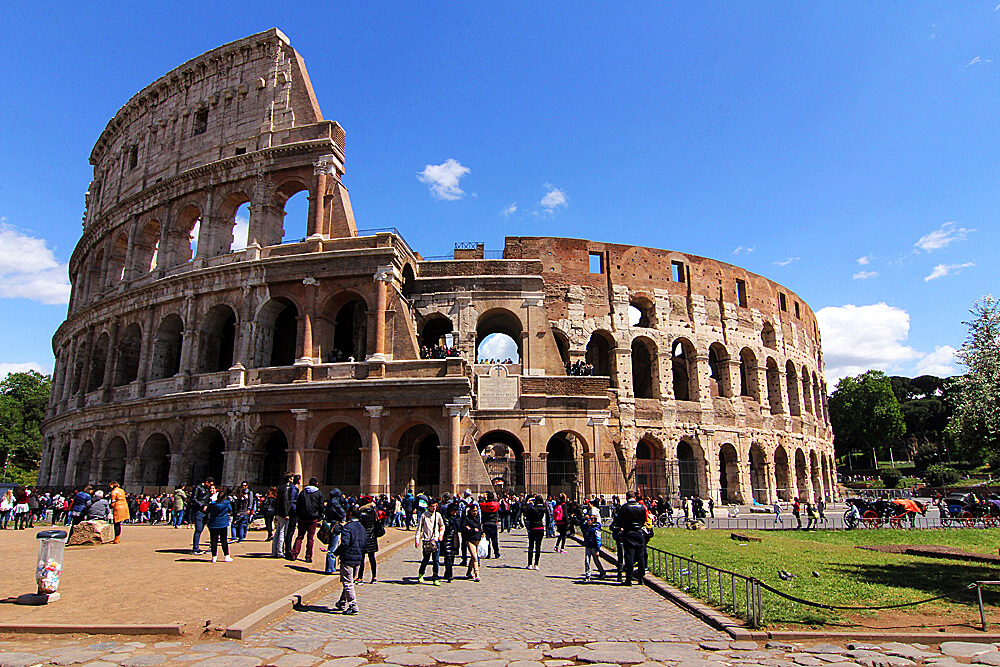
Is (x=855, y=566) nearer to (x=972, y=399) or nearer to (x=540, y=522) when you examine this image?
(x=972, y=399)

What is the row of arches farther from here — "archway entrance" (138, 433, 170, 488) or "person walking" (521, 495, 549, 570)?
"person walking" (521, 495, 549, 570)

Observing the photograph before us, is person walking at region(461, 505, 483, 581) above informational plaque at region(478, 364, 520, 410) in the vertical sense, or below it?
below

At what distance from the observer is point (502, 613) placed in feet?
26.2

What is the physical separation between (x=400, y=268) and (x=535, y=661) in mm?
20993

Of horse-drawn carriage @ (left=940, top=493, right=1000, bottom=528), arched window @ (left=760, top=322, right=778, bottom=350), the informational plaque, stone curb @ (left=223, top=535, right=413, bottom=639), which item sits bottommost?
stone curb @ (left=223, top=535, right=413, bottom=639)

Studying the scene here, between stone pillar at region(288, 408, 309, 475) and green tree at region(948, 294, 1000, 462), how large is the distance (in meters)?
19.8

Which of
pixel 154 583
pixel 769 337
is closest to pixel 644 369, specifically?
pixel 769 337

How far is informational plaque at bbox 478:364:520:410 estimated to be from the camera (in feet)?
86.7

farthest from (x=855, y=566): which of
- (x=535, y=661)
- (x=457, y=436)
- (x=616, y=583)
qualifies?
(x=457, y=436)

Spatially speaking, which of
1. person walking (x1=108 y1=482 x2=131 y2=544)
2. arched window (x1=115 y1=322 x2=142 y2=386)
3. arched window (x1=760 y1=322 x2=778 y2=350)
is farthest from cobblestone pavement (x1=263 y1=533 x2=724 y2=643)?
arched window (x1=760 y1=322 x2=778 y2=350)

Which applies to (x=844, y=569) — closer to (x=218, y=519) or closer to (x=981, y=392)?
(x=981, y=392)

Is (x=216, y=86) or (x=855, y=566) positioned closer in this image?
(x=855, y=566)

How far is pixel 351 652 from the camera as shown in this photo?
20.0 ft

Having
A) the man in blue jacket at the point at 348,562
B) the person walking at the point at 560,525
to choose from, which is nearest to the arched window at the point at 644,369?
the person walking at the point at 560,525
